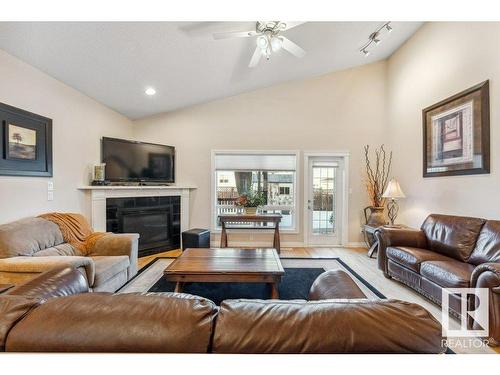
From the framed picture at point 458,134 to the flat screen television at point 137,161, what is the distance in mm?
4389

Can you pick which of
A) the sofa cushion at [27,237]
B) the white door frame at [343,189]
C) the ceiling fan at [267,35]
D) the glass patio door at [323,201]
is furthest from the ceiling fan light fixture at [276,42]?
the sofa cushion at [27,237]

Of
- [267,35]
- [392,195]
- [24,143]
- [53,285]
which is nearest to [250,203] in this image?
[392,195]

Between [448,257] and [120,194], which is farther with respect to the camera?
[120,194]

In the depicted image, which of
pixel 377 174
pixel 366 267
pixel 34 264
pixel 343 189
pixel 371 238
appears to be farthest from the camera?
pixel 343 189

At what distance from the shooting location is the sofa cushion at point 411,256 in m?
2.70

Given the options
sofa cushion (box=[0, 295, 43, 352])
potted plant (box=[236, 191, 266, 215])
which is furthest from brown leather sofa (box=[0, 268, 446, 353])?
potted plant (box=[236, 191, 266, 215])

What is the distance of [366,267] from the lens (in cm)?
378

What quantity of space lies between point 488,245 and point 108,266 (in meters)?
3.80

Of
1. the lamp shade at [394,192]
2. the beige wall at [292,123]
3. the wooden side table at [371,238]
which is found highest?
the beige wall at [292,123]

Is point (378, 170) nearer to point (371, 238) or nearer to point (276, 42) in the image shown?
point (371, 238)

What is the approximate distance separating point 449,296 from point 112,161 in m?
4.72

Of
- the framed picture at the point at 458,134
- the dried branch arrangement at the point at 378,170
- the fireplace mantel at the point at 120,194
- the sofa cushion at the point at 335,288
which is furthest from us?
the dried branch arrangement at the point at 378,170

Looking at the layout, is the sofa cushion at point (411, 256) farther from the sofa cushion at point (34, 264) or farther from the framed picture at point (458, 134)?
the sofa cushion at point (34, 264)
